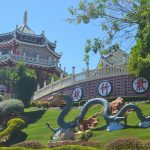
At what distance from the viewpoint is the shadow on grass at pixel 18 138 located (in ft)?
85.7

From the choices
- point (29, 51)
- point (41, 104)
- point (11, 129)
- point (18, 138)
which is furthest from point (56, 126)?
point (29, 51)

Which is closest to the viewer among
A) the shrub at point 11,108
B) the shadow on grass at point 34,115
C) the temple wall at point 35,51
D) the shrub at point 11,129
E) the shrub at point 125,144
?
the shrub at point 125,144

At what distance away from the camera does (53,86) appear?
40750 millimetres

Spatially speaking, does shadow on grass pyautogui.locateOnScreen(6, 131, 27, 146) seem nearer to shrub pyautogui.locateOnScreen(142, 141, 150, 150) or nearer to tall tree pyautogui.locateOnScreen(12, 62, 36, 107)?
tall tree pyautogui.locateOnScreen(12, 62, 36, 107)

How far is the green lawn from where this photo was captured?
860 inches

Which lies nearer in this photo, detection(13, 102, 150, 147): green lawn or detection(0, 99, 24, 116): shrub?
detection(13, 102, 150, 147): green lawn

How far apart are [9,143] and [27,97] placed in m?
11.2

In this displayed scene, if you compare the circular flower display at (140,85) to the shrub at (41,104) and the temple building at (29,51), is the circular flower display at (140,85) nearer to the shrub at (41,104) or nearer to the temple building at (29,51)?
the shrub at (41,104)

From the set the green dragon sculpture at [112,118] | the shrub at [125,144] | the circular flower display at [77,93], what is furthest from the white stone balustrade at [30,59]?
the shrub at [125,144]

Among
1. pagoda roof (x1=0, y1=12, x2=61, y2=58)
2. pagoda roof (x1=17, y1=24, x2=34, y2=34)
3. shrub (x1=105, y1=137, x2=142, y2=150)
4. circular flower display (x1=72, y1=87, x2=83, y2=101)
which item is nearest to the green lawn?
shrub (x1=105, y1=137, x2=142, y2=150)

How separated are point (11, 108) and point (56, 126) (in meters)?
4.27

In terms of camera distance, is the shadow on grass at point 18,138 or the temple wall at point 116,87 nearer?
the shadow on grass at point 18,138

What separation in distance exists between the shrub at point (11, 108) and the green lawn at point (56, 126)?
3.71 feet

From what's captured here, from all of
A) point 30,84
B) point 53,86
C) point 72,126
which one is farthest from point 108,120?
point 53,86
